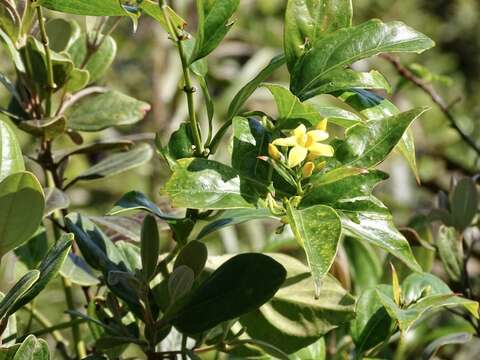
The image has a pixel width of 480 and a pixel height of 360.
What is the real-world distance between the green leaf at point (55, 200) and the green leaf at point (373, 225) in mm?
277

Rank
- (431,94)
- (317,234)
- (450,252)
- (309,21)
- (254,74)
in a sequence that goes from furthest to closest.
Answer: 1. (254,74)
2. (431,94)
3. (450,252)
4. (309,21)
5. (317,234)

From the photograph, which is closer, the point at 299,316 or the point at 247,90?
the point at 247,90

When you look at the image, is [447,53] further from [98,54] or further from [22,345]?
[22,345]

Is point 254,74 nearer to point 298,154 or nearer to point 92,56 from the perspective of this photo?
point 92,56

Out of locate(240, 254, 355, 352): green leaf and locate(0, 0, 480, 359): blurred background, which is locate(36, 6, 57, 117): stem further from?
locate(0, 0, 480, 359): blurred background

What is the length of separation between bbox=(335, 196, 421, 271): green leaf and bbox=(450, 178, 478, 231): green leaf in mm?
365

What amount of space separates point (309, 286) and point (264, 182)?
173 millimetres

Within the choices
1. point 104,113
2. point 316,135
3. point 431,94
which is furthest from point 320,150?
point 431,94

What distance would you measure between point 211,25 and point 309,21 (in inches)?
3.2

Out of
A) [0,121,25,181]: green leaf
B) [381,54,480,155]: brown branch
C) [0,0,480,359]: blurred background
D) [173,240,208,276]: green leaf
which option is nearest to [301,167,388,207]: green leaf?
[173,240,208,276]: green leaf

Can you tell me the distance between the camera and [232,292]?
2.15ft

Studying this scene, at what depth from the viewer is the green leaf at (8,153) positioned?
26.1 inches

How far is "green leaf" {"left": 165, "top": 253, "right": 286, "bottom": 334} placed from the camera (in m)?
0.65

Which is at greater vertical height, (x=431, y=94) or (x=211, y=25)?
(x=211, y=25)
